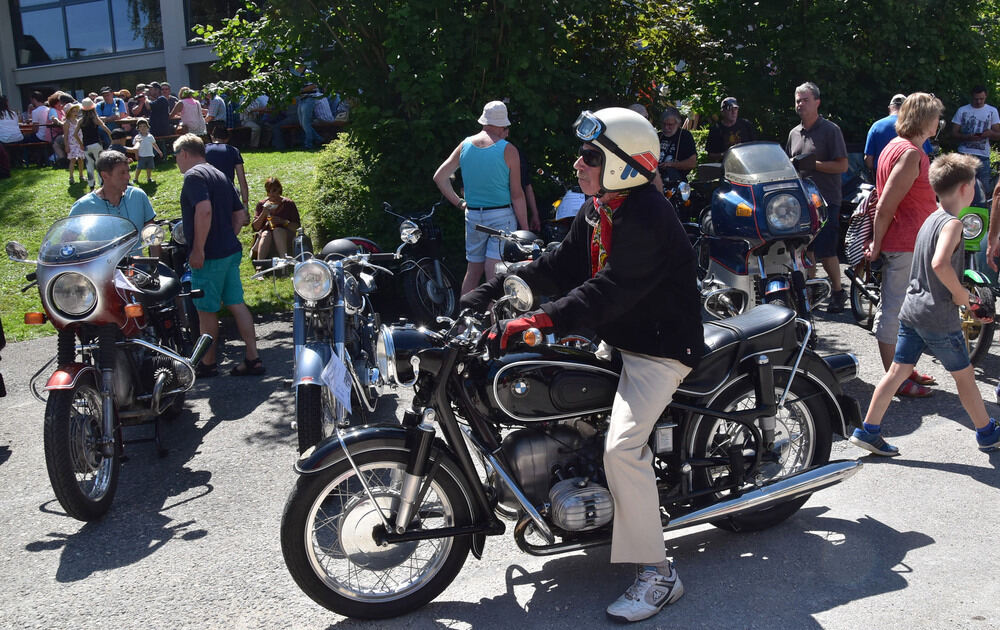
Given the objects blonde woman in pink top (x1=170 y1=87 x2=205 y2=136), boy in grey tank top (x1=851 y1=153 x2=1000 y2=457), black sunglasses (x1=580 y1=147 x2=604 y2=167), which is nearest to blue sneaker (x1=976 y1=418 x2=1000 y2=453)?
boy in grey tank top (x1=851 y1=153 x2=1000 y2=457)

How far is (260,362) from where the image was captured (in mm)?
7340

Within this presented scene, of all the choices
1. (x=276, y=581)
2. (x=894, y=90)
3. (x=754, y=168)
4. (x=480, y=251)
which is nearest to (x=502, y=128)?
(x=480, y=251)

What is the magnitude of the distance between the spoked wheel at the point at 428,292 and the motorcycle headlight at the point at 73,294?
3586mm

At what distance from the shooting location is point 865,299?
7492 mm

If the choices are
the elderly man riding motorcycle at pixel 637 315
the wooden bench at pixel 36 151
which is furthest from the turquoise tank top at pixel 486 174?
the wooden bench at pixel 36 151

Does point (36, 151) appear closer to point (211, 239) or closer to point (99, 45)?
point (99, 45)

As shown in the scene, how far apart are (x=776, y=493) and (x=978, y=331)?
353 cm

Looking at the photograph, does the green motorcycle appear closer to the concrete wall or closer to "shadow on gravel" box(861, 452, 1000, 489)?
"shadow on gravel" box(861, 452, 1000, 489)

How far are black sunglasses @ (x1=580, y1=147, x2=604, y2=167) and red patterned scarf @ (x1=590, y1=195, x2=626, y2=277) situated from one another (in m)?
0.18

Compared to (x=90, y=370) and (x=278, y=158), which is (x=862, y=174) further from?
(x=278, y=158)

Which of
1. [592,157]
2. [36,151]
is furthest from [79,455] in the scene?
[36,151]

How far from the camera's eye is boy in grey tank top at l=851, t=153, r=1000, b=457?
493 cm

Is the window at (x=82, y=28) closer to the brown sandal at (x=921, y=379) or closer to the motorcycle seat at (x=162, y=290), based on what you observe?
the motorcycle seat at (x=162, y=290)

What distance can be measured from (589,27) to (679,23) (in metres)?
2.00
